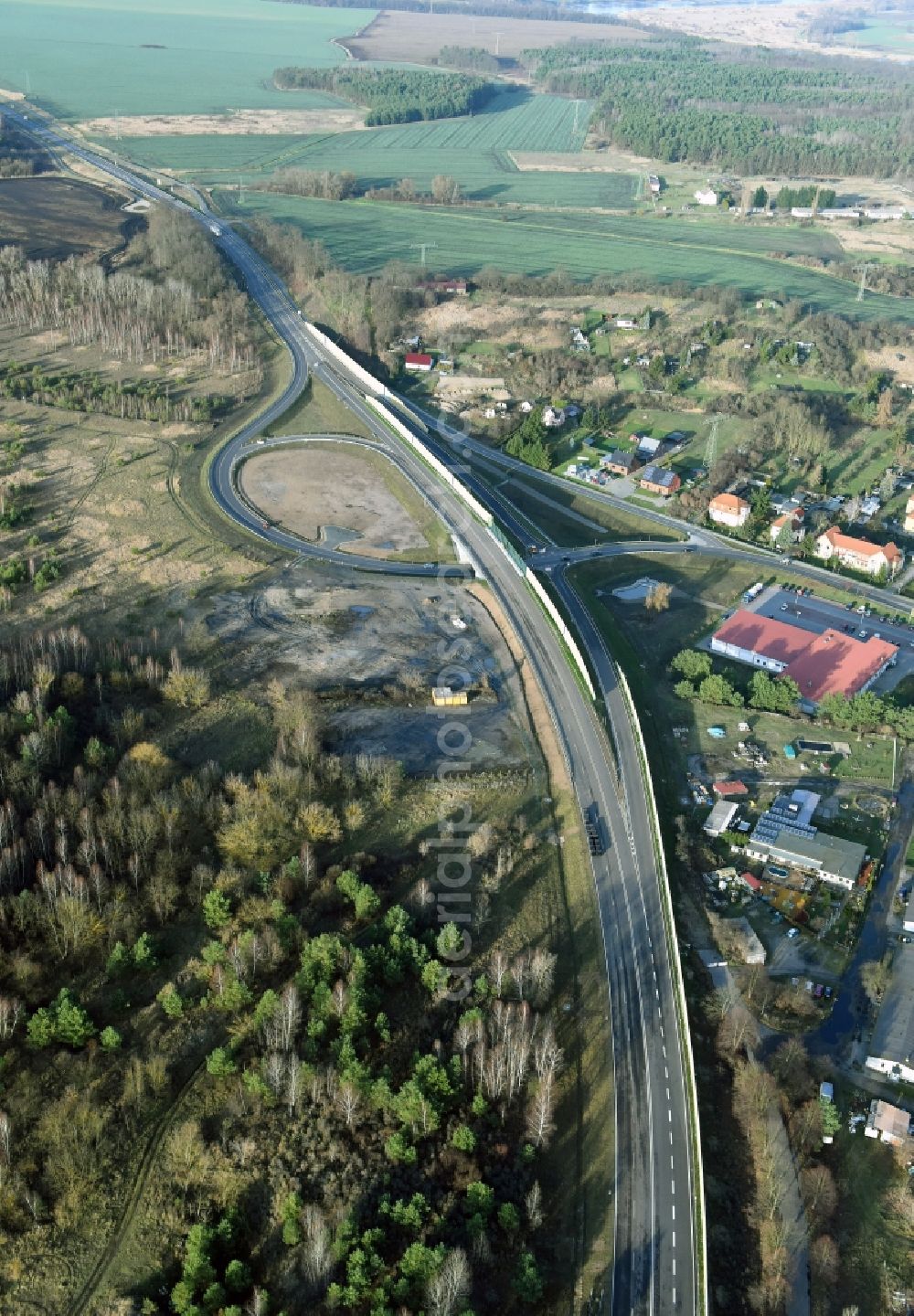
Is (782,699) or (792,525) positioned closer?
(782,699)

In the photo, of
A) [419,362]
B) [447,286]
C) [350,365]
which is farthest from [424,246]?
[350,365]

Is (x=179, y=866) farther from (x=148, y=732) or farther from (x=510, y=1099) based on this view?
(x=510, y=1099)

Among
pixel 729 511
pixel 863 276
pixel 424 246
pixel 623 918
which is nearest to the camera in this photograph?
pixel 623 918

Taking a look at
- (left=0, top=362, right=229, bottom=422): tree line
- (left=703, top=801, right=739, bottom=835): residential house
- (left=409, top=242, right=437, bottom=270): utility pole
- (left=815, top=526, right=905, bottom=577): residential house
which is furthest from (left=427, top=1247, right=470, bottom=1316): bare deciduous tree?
(left=409, top=242, right=437, bottom=270): utility pole

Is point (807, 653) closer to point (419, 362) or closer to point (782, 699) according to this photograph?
point (782, 699)

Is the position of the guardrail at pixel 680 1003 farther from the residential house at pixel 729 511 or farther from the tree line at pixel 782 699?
the residential house at pixel 729 511

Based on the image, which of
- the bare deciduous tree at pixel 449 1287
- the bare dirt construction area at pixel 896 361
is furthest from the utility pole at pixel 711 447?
the bare deciduous tree at pixel 449 1287

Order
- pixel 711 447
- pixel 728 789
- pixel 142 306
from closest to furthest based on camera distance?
pixel 728 789
pixel 711 447
pixel 142 306

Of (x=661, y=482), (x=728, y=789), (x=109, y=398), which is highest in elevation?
(x=109, y=398)
